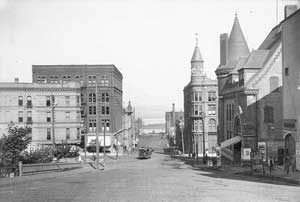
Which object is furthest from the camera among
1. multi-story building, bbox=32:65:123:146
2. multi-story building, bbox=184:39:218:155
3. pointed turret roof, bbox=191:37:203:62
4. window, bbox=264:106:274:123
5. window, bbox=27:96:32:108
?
pointed turret roof, bbox=191:37:203:62

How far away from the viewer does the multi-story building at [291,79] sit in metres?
38.8

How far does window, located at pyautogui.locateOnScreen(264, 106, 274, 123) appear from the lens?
50219 mm

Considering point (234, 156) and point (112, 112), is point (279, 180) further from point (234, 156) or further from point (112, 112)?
point (112, 112)

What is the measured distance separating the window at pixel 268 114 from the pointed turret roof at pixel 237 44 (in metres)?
18.3

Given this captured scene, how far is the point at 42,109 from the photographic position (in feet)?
232

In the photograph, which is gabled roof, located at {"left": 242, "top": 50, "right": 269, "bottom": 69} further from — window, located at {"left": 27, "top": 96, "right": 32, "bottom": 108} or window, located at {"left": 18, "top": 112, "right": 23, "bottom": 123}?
window, located at {"left": 18, "top": 112, "right": 23, "bottom": 123}

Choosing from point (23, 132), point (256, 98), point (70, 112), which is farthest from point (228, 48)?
point (23, 132)

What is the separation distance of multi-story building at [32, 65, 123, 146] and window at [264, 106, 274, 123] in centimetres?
4186

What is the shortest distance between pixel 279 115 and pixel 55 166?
1053 inches

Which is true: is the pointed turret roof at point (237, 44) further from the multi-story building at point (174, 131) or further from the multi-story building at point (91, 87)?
the multi-story building at point (174, 131)

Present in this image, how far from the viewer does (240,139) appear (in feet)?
171

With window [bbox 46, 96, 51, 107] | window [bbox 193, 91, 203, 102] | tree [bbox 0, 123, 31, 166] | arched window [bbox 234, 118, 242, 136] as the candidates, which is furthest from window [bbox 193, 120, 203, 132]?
tree [bbox 0, 123, 31, 166]

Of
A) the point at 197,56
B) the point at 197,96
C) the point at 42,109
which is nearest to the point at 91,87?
the point at 42,109

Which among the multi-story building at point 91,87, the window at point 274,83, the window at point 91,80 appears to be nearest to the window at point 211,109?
the multi-story building at point 91,87
